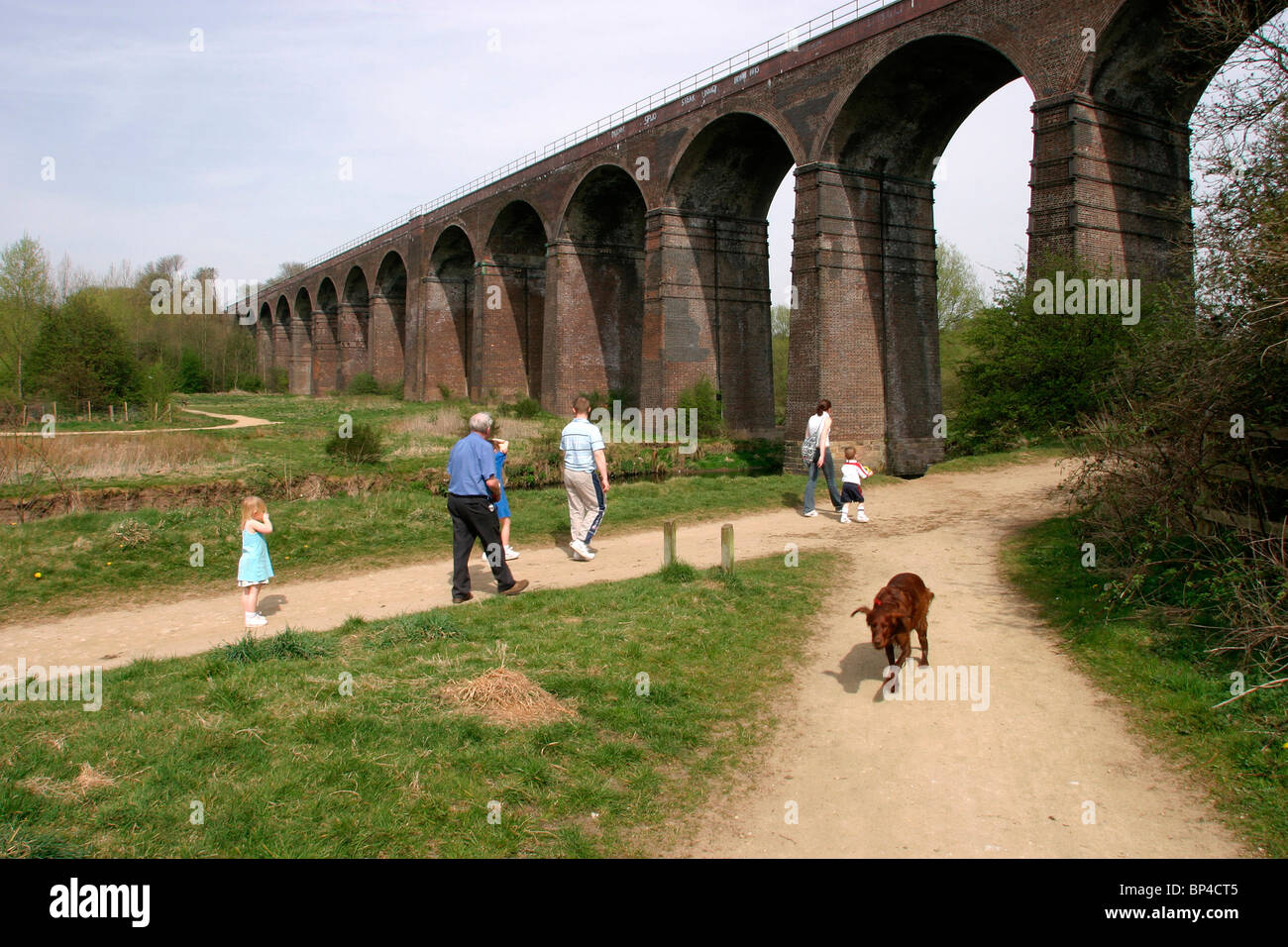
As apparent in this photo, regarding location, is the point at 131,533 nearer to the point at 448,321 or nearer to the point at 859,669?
the point at 859,669

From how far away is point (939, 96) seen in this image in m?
18.5

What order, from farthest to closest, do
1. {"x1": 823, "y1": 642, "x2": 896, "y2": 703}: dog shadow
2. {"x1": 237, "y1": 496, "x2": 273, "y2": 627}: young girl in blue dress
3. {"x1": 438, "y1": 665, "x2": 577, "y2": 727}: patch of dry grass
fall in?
{"x1": 237, "y1": 496, "x2": 273, "y2": 627}: young girl in blue dress < {"x1": 823, "y1": 642, "x2": 896, "y2": 703}: dog shadow < {"x1": 438, "y1": 665, "x2": 577, "y2": 727}: patch of dry grass

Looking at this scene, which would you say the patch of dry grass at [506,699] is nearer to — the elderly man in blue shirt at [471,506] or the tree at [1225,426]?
the elderly man in blue shirt at [471,506]

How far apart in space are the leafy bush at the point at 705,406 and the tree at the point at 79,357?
19.1 m

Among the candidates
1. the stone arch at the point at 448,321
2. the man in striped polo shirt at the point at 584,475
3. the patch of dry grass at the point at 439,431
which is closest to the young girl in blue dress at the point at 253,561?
the man in striped polo shirt at the point at 584,475

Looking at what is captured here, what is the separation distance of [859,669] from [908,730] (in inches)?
42.2

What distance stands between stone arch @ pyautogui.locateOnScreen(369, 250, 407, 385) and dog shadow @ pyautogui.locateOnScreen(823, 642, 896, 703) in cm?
4453

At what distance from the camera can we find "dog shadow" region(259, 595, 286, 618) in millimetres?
8023

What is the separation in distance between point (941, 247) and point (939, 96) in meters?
20.3

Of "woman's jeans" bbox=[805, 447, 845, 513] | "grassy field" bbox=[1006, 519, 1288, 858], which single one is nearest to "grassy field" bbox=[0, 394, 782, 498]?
"woman's jeans" bbox=[805, 447, 845, 513]

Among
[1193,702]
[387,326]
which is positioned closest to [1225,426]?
[1193,702]

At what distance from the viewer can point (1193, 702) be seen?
5129 millimetres

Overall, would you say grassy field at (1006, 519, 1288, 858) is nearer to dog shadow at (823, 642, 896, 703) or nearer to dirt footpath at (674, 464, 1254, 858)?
dirt footpath at (674, 464, 1254, 858)
